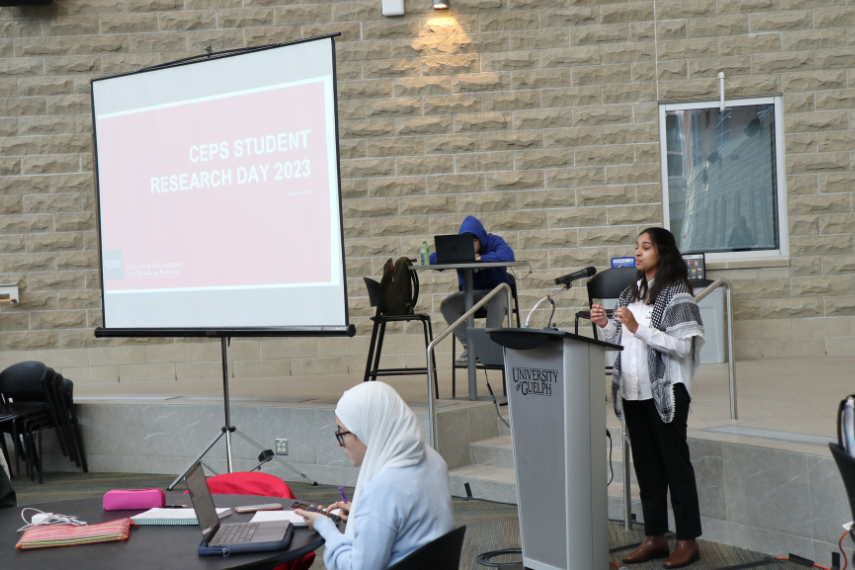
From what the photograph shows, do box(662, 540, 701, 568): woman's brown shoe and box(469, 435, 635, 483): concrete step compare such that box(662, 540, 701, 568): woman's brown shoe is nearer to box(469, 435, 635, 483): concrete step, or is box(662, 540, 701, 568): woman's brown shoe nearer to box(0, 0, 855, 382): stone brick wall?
box(469, 435, 635, 483): concrete step

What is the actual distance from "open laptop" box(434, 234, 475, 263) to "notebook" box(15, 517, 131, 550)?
3094 millimetres

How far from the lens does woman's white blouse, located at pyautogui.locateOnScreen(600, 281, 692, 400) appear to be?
126 inches

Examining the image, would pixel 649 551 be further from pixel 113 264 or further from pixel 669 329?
pixel 113 264

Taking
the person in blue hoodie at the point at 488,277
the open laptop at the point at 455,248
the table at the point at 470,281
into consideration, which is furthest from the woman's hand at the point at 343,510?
the person in blue hoodie at the point at 488,277

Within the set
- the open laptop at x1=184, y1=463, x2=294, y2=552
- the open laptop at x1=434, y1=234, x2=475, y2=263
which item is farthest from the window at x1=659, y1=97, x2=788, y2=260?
the open laptop at x1=184, y1=463, x2=294, y2=552

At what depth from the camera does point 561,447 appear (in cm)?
299

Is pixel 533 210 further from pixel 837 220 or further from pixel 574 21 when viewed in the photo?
pixel 837 220

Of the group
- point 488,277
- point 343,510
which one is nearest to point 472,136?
point 488,277

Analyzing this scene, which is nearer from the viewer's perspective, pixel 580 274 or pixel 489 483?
pixel 580 274

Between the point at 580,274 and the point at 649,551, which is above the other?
the point at 580,274

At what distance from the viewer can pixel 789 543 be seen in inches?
127

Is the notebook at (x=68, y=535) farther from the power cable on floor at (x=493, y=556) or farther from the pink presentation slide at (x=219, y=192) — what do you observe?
the pink presentation slide at (x=219, y=192)

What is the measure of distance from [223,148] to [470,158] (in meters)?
2.96

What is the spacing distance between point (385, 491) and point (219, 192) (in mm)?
3171
